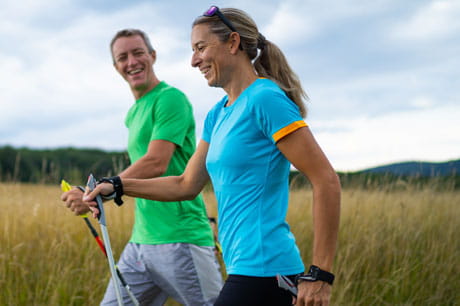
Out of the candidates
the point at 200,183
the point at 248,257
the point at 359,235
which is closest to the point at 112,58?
the point at 200,183

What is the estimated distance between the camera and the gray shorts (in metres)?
2.81

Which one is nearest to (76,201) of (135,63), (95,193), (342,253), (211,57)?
(95,193)

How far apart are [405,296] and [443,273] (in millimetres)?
650

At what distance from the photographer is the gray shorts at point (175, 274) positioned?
2.81m

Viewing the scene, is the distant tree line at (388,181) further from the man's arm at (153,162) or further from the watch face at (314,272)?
the watch face at (314,272)

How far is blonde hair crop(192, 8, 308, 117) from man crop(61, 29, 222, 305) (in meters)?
0.99

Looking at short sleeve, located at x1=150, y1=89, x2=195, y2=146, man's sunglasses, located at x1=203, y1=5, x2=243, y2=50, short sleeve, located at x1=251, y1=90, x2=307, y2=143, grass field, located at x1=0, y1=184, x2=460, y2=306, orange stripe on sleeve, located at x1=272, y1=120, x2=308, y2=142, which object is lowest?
grass field, located at x1=0, y1=184, x2=460, y2=306

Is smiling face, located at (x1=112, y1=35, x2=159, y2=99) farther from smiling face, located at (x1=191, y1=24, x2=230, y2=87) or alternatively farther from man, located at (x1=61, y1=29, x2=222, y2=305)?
smiling face, located at (x1=191, y1=24, x2=230, y2=87)

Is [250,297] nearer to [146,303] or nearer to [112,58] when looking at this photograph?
[146,303]

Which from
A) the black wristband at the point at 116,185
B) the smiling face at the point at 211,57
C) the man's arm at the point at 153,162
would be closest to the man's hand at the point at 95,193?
the black wristband at the point at 116,185

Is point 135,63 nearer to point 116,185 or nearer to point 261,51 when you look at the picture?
point 116,185

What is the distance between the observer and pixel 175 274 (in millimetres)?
2814

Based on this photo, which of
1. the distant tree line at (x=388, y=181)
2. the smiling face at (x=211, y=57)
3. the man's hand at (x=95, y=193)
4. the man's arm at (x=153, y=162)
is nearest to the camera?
the smiling face at (x=211, y=57)

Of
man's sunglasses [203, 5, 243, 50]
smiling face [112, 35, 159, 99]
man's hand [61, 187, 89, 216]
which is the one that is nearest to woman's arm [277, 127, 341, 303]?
man's sunglasses [203, 5, 243, 50]
